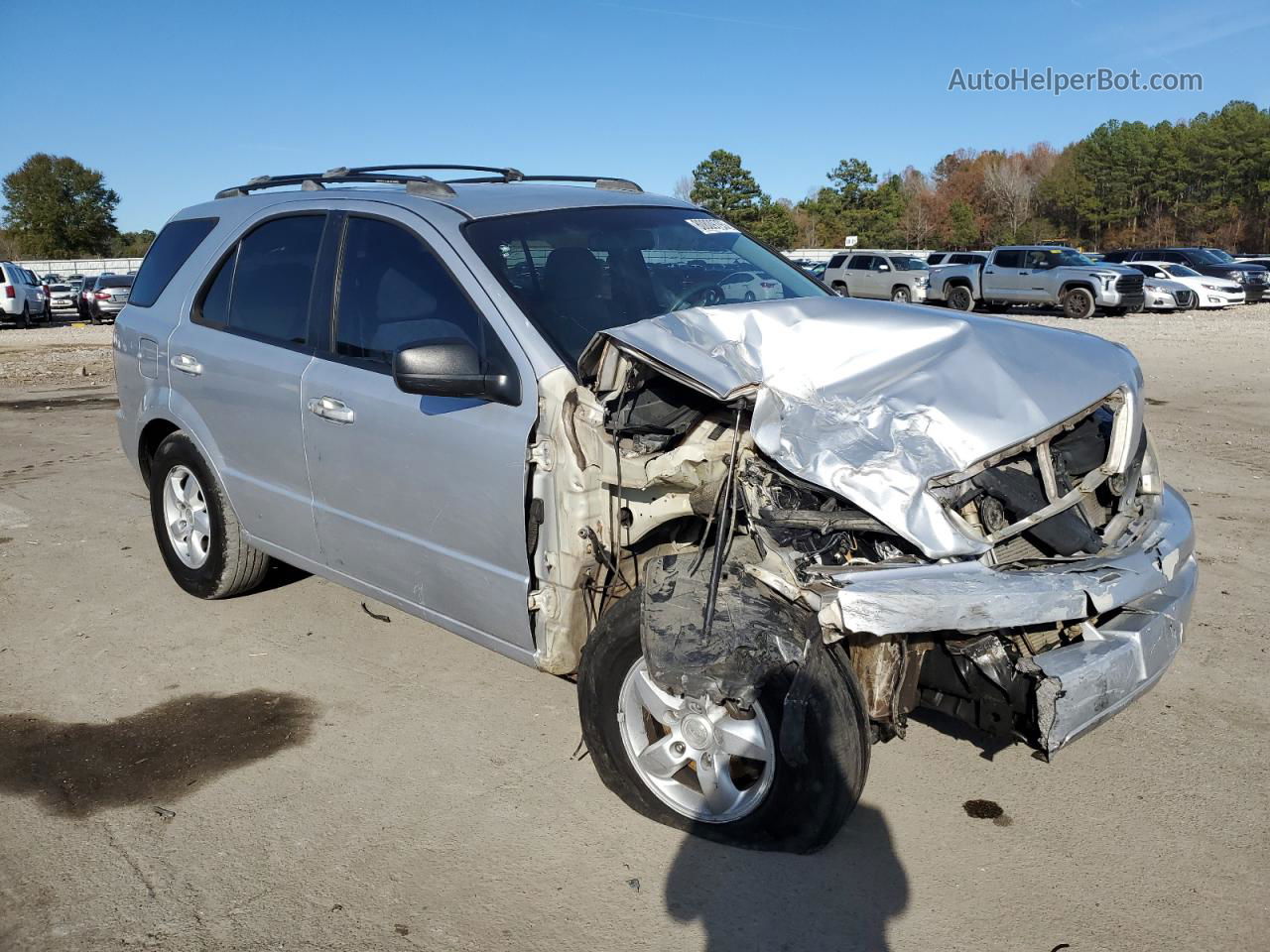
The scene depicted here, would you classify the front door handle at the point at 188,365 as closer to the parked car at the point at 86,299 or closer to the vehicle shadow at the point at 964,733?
the vehicle shadow at the point at 964,733

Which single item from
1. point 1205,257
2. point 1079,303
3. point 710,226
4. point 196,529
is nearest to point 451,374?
point 710,226

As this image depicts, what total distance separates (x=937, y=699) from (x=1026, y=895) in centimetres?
57

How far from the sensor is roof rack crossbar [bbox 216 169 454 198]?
13.8 feet

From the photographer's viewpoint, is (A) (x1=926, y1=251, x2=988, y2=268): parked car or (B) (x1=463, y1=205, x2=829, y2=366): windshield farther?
(A) (x1=926, y1=251, x2=988, y2=268): parked car

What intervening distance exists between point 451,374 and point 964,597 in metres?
1.71

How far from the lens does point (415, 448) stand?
147 inches

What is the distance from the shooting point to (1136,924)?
279cm

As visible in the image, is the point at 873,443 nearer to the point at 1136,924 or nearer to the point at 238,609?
the point at 1136,924

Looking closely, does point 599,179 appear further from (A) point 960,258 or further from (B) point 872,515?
(A) point 960,258

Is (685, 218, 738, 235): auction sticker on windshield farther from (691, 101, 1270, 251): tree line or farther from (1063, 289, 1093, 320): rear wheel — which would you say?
(691, 101, 1270, 251): tree line

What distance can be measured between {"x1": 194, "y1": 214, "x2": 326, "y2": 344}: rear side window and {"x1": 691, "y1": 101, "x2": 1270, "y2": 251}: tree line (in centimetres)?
6063

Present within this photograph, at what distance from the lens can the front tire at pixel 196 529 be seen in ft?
16.4

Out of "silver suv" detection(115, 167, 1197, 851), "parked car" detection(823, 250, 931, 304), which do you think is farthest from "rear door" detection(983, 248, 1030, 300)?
"silver suv" detection(115, 167, 1197, 851)

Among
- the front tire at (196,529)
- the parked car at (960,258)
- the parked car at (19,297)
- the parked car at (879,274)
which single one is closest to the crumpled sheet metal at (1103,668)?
the front tire at (196,529)
